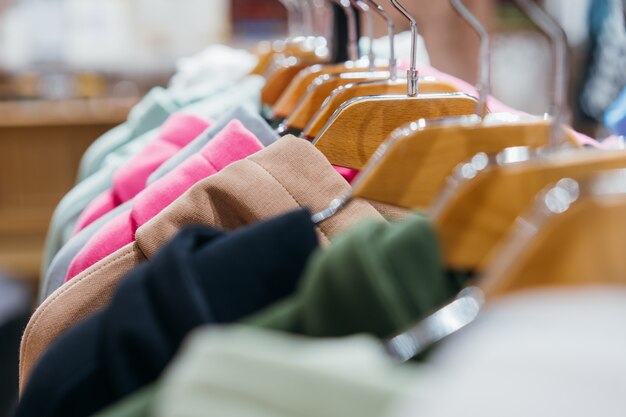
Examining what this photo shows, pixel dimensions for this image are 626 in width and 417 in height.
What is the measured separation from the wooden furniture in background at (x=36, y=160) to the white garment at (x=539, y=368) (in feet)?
10.3

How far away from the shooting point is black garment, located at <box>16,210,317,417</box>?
43cm

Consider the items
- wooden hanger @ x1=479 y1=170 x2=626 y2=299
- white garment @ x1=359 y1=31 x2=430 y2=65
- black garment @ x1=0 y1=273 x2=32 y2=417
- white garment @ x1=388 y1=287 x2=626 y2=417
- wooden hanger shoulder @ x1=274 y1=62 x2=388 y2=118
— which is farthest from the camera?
black garment @ x1=0 y1=273 x2=32 y2=417

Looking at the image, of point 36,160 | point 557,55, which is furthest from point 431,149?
point 36,160

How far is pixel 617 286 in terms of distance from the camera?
39 cm

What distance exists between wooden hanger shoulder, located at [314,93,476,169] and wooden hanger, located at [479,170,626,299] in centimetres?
36

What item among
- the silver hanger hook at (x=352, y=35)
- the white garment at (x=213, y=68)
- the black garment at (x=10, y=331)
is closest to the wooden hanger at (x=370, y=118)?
the silver hanger hook at (x=352, y=35)

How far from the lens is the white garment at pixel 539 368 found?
0.87ft

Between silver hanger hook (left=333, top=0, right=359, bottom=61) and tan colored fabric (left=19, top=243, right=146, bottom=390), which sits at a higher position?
silver hanger hook (left=333, top=0, right=359, bottom=61)

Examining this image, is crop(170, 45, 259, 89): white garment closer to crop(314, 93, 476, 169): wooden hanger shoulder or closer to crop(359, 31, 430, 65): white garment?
crop(359, 31, 430, 65): white garment


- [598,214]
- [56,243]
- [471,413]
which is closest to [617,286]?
[598,214]

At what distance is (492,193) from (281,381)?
21 centimetres

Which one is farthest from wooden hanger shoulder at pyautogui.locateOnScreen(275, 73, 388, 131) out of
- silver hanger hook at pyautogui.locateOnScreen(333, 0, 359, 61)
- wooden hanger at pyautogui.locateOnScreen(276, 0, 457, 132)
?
silver hanger hook at pyautogui.locateOnScreen(333, 0, 359, 61)

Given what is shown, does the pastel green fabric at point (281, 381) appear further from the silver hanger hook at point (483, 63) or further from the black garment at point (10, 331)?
the black garment at point (10, 331)

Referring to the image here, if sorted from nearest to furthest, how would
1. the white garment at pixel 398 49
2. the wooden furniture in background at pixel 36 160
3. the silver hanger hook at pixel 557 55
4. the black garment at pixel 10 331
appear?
the silver hanger hook at pixel 557 55, the white garment at pixel 398 49, the black garment at pixel 10 331, the wooden furniture in background at pixel 36 160
